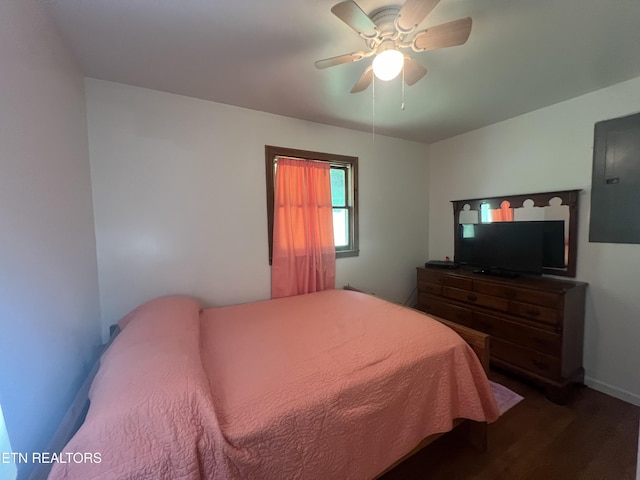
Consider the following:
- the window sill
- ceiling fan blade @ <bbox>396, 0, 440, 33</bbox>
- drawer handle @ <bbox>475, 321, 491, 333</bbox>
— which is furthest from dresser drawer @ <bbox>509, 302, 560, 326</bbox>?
ceiling fan blade @ <bbox>396, 0, 440, 33</bbox>

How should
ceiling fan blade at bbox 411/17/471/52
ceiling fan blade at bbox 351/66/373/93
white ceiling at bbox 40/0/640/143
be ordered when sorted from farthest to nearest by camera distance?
ceiling fan blade at bbox 351/66/373/93, white ceiling at bbox 40/0/640/143, ceiling fan blade at bbox 411/17/471/52

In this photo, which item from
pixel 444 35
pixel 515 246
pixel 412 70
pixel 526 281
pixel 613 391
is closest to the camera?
pixel 444 35

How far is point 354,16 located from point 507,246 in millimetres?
2507

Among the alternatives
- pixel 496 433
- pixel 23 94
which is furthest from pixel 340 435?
pixel 23 94

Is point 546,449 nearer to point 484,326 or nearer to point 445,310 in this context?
point 484,326

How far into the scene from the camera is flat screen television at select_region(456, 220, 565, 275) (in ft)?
7.58

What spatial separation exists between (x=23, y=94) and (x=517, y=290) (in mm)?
3423

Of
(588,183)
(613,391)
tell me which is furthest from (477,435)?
(588,183)

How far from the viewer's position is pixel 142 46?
149 cm

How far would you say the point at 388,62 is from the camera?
4.22ft

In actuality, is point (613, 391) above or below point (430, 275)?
Result: below

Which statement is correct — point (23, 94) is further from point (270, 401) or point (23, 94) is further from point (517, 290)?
point (517, 290)

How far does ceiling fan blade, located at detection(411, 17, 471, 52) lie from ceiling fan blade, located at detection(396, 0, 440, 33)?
0.31ft

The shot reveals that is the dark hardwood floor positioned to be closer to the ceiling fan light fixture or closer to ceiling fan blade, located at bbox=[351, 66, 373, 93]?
the ceiling fan light fixture
